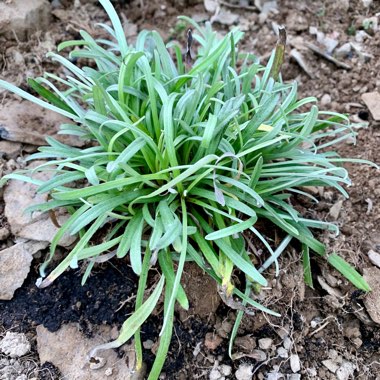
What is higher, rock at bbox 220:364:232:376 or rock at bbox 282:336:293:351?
rock at bbox 220:364:232:376

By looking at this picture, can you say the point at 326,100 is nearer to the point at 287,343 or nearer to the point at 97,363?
the point at 287,343

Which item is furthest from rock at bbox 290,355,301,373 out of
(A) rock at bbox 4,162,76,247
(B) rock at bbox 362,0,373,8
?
(B) rock at bbox 362,0,373,8

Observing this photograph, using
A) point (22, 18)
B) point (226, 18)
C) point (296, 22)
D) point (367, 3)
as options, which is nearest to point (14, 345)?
point (22, 18)

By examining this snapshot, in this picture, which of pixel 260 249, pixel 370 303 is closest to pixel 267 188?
pixel 260 249

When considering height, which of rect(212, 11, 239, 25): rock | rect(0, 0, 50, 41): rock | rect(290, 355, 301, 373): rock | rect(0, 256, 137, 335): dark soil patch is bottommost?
rect(290, 355, 301, 373): rock

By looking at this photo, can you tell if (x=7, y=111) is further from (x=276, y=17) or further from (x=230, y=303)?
(x=276, y=17)

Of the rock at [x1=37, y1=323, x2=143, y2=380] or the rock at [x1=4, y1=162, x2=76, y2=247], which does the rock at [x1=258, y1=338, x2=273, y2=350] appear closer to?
the rock at [x1=37, y1=323, x2=143, y2=380]

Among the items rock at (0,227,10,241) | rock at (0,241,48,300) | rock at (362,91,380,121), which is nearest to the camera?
rock at (0,241,48,300)
